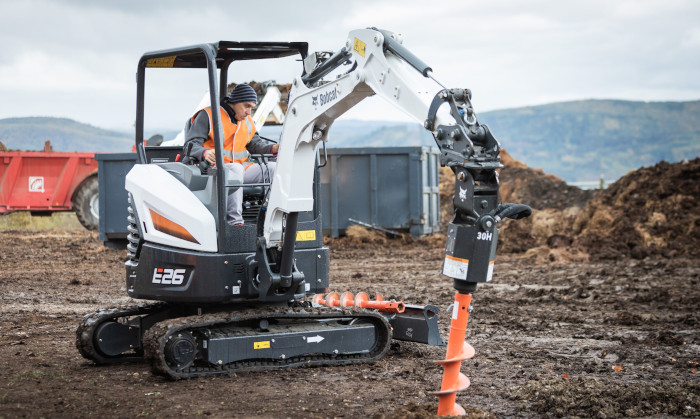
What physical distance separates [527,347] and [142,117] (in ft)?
14.1

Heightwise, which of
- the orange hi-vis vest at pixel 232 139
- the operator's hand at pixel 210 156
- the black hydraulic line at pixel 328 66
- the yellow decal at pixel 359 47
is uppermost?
the yellow decal at pixel 359 47

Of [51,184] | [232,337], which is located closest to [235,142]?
[232,337]

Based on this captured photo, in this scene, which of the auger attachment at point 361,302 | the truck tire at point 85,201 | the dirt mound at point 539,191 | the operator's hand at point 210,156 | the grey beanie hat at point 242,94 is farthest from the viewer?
the dirt mound at point 539,191

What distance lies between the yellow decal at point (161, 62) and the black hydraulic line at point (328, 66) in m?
1.49

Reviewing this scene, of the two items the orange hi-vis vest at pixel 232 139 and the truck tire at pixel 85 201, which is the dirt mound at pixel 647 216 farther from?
the truck tire at pixel 85 201

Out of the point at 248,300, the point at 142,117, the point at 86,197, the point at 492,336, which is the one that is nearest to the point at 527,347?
the point at 492,336

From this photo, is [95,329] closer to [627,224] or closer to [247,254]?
[247,254]

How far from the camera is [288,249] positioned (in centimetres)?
670

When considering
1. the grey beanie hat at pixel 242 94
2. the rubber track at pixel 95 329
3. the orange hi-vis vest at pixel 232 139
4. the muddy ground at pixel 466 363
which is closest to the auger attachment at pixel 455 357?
the muddy ground at pixel 466 363

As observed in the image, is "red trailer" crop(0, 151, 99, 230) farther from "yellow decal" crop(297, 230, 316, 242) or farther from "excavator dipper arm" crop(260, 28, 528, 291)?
"excavator dipper arm" crop(260, 28, 528, 291)

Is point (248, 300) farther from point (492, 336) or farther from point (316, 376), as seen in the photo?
point (492, 336)

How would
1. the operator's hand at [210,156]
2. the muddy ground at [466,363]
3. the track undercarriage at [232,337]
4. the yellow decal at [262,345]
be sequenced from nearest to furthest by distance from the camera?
the muddy ground at [466,363]
the track undercarriage at [232,337]
the operator's hand at [210,156]
the yellow decal at [262,345]

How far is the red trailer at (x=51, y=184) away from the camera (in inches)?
758

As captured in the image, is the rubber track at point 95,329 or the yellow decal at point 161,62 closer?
the rubber track at point 95,329
